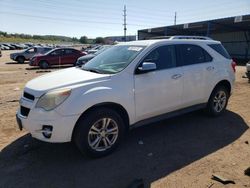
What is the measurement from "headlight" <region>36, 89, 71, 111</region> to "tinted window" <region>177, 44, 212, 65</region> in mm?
2557

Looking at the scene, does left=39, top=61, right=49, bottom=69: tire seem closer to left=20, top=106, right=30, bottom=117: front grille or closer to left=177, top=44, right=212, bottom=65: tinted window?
left=177, top=44, right=212, bottom=65: tinted window

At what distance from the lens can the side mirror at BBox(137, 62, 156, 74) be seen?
14.4ft

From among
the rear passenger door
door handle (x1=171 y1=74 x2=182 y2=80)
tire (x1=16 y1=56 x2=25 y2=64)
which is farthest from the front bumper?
tire (x1=16 y1=56 x2=25 y2=64)

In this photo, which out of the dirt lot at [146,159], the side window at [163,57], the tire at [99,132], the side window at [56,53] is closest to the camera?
the dirt lot at [146,159]

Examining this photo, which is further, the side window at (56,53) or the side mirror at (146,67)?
the side window at (56,53)

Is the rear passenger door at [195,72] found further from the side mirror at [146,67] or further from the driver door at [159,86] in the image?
the side mirror at [146,67]

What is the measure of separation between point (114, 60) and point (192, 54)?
1705 millimetres

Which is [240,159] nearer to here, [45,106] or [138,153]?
[138,153]

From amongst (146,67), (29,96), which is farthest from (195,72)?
(29,96)

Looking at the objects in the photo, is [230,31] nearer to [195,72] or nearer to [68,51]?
[68,51]

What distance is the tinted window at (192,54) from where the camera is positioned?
17.4 ft

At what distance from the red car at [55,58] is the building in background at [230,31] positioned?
35.7 feet

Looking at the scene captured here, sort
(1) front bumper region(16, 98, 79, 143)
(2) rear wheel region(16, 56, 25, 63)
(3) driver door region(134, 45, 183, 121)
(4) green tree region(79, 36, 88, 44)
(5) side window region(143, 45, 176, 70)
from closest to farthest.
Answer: (1) front bumper region(16, 98, 79, 143) → (3) driver door region(134, 45, 183, 121) → (5) side window region(143, 45, 176, 70) → (2) rear wheel region(16, 56, 25, 63) → (4) green tree region(79, 36, 88, 44)

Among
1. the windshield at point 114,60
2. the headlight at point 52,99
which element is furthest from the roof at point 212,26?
the headlight at point 52,99
